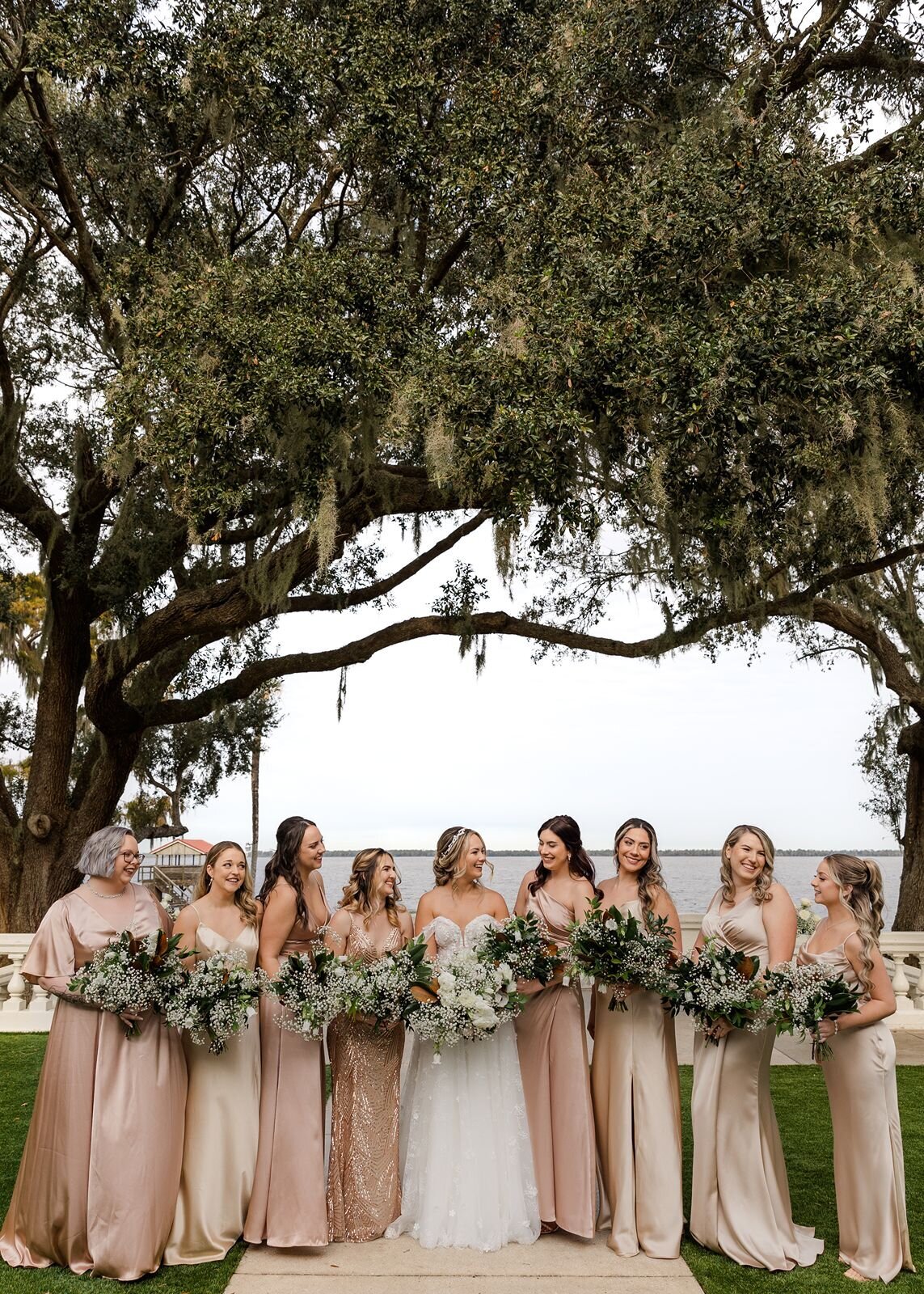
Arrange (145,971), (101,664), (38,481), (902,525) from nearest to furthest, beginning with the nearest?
1. (145,971)
2. (902,525)
3. (101,664)
4. (38,481)

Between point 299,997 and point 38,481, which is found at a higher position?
point 38,481

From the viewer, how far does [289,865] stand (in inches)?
189

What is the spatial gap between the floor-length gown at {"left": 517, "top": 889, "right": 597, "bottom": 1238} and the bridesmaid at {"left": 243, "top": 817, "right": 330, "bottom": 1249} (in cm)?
95

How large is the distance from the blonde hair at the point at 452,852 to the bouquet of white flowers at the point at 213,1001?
993mm

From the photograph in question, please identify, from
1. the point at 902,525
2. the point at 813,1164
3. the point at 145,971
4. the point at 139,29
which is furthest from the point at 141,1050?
the point at 902,525

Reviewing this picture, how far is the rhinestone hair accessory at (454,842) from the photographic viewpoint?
4969 millimetres

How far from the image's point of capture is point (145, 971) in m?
4.38

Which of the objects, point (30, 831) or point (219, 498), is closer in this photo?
point (219, 498)

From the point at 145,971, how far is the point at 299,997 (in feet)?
2.10

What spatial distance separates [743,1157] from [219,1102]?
2242 mm

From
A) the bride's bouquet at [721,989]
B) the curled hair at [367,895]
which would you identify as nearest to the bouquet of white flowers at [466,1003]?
the curled hair at [367,895]

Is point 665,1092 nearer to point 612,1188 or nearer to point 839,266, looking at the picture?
point 612,1188

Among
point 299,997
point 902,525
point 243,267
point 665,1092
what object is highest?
point 243,267

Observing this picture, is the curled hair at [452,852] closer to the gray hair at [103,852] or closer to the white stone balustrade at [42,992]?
the gray hair at [103,852]
